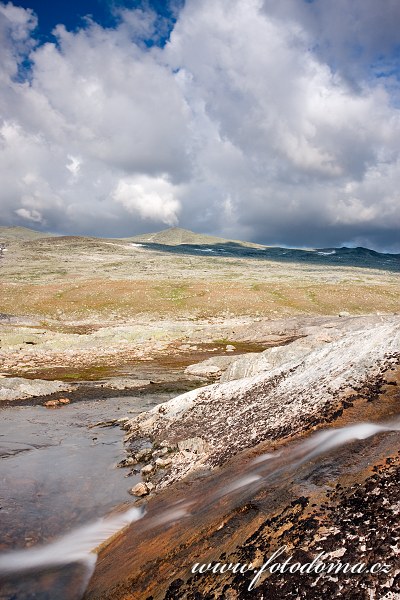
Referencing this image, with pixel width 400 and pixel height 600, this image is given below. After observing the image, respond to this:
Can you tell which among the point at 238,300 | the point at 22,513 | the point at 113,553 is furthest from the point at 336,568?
the point at 238,300

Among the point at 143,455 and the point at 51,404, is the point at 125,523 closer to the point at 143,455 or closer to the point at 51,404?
the point at 143,455

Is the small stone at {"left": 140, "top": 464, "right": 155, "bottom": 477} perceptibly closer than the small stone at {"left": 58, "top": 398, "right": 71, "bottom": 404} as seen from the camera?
Yes

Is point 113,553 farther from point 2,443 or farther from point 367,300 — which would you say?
point 367,300

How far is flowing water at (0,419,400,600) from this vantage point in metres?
9.50

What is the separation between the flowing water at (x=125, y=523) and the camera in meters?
9.50

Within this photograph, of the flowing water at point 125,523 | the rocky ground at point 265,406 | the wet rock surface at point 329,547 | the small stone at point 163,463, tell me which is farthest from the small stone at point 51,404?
the wet rock surface at point 329,547

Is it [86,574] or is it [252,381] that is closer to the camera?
[86,574]

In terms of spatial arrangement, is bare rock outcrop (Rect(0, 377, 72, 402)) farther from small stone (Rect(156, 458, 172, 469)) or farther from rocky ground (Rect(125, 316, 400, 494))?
small stone (Rect(156, 458, 172, 469))

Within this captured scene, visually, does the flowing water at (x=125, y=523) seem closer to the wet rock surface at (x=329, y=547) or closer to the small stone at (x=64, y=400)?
the wet rock surface at (x=329, y=547)

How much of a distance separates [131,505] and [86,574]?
10.9 ft

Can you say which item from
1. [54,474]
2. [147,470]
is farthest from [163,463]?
[54,474]

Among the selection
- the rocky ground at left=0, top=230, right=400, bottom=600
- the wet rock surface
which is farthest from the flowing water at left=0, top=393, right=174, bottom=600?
the wet rock surface

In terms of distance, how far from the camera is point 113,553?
10.2 metres

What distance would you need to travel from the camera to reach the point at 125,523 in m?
12.0
